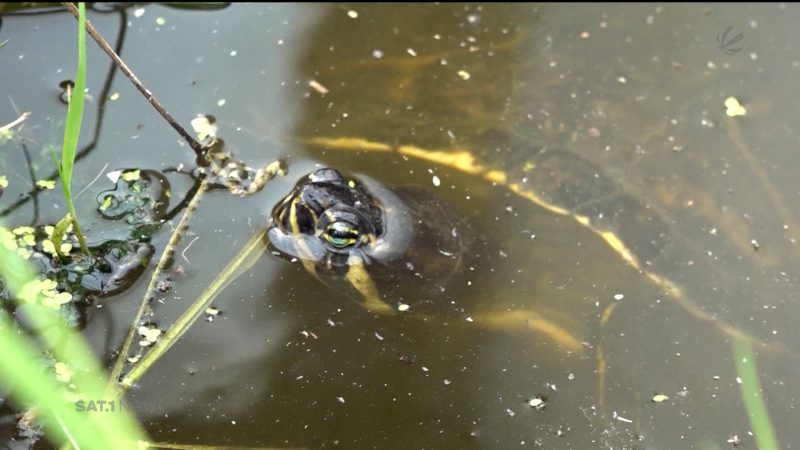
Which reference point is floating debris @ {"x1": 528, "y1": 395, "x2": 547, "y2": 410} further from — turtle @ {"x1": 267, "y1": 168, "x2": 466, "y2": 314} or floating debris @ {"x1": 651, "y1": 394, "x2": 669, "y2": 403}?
turtle @ {"x1": 267, "y1": 168, "x2": 466, "y2": 314}

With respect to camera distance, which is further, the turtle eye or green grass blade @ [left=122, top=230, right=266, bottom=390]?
the turtle eye

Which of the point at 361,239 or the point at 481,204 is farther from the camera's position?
the point at 481,204

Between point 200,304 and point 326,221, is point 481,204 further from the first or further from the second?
point 200,304

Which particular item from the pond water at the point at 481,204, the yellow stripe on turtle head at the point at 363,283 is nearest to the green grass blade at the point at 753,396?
the pond water at the point at 481,204

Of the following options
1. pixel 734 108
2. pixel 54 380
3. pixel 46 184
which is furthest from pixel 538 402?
pixel 46 184

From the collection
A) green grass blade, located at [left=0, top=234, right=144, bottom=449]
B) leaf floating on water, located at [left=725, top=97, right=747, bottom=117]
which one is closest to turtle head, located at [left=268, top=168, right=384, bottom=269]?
green grass blade, located at [left=0, top=234, right=144, bottom=449]

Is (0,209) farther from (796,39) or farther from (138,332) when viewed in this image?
(796,39)
